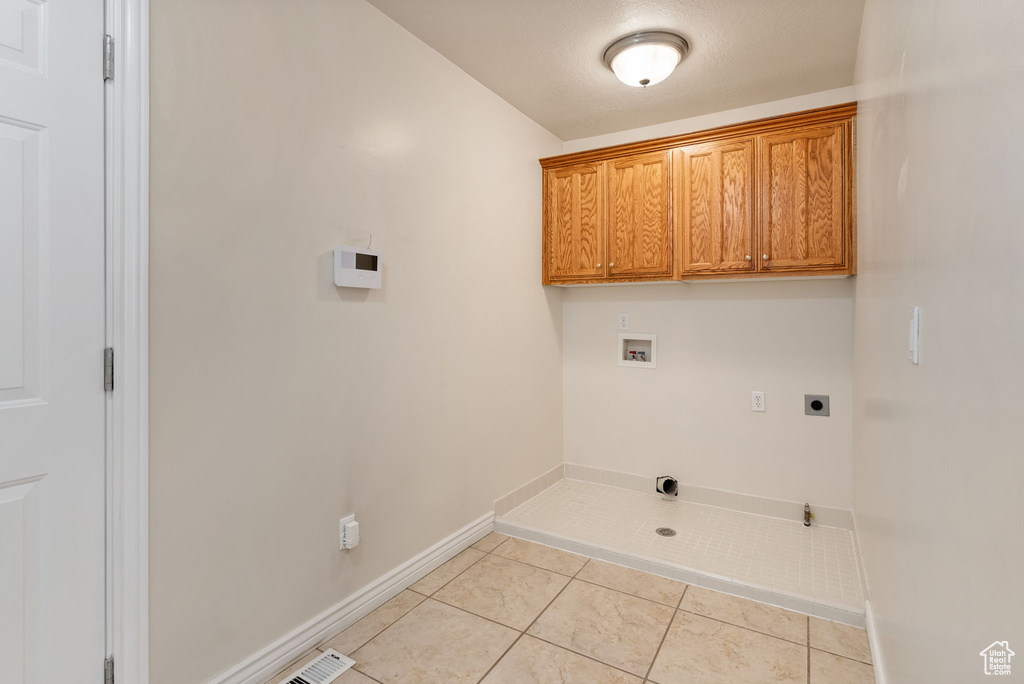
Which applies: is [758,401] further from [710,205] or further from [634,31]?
[634,31]

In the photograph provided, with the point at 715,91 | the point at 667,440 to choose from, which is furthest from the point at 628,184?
the point at 667,440

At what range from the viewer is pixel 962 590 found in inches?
29.7

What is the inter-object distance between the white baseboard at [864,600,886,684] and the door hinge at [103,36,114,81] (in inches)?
113

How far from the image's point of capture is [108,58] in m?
1.35

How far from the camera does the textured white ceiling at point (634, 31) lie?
2096 millimetres

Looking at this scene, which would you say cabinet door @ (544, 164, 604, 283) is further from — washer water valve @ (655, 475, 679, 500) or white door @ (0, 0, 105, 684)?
white door @ (0, 0, 105, 684)

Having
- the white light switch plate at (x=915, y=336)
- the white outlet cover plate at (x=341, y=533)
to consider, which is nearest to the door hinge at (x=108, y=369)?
the white outlet cover plate at (x=341, y=533)

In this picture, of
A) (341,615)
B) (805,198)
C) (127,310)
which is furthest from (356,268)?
(805,198)

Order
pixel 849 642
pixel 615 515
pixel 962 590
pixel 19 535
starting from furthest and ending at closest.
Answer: pixel 615 515
pixel 849 642
pixel 19 535
pixel 962 590

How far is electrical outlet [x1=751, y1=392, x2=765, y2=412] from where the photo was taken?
9.96 feet

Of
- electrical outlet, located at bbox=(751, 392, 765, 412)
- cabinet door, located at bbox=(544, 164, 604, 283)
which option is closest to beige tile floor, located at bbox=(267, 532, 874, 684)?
electrical outlet, located at bbox=(751, 392, 765, 412)

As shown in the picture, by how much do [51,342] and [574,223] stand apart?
2.73 metres

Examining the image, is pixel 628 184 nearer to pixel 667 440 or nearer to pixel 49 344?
pixel 667 440

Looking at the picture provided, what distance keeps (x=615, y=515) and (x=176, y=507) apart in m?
2.32
